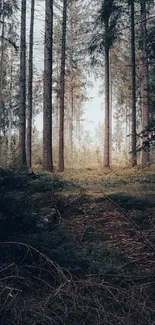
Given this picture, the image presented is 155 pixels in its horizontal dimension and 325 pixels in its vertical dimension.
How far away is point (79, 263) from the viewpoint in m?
3.84

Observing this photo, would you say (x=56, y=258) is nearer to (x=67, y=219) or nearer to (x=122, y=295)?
(x=122, y=295)

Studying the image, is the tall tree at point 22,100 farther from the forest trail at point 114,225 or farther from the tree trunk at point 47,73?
the forest trail at point 114,225

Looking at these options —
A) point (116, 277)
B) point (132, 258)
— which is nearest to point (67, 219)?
point (132, 258)

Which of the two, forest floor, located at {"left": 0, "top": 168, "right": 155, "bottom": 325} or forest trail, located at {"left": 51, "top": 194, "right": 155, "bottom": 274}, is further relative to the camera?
forest trail, located at {"left": 51, "top": 194, "right": 155, "bottom": 274}

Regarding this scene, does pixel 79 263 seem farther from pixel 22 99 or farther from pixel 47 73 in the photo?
pixel 22 99

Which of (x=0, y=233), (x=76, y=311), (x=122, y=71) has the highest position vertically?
(x=122, y=71)

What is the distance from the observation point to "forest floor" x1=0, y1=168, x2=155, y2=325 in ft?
9.21

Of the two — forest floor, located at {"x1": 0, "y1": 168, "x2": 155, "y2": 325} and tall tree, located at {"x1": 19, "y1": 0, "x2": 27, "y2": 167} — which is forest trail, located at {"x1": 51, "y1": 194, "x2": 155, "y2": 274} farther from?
tall tree, located at {"x1": 19, "y1": 0, "x2": 27, "y2": 167}

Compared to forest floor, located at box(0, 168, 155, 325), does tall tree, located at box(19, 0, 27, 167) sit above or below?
above

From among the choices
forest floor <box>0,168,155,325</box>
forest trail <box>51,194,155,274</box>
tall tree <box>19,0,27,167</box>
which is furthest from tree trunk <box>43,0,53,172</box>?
forest floor <box>0,168,155,325</box>

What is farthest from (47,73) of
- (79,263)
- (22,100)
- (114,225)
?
(79,263)

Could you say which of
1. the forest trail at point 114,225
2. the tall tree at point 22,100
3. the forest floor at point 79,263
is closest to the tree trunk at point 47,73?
the tall tree at point 22,100

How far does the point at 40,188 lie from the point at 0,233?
4261mm

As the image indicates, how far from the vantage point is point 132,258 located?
4.14 metres
